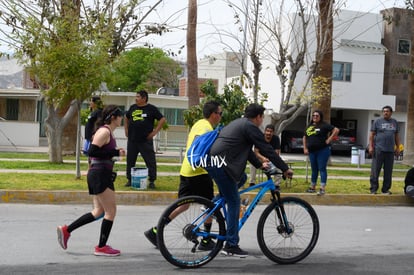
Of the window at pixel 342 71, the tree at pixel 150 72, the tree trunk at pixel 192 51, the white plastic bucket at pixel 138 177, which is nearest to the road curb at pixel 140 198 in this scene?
the white plastic bucket at pixel 138 177

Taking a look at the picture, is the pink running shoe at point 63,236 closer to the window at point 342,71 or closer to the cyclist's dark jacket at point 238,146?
the cyclist's dark jacket at point 238,146

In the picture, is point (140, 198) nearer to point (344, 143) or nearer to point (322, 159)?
point (322, 159)

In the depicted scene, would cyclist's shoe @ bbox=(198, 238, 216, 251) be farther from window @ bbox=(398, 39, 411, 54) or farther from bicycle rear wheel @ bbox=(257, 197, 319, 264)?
window @ bbox=(398, 39, 411, 54)

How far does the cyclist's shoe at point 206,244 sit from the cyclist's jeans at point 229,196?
0.62 feet

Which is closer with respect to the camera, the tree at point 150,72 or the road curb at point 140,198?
the road curb at point 140,198

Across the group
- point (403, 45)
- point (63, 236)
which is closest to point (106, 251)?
point (63, 236)

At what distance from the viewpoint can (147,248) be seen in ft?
24.7

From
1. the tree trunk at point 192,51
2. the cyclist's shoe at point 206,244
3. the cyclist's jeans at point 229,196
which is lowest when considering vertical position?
the cyclist's shoe at point 206,244

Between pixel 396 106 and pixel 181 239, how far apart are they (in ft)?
111

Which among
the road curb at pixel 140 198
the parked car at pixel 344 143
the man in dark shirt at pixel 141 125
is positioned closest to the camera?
the road curb at pixel 140 198

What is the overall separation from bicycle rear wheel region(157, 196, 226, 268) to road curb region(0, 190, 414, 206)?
4766mm

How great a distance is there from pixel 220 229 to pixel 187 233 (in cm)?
38

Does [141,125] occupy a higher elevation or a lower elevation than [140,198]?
higher

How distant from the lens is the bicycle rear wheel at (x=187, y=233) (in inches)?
255
